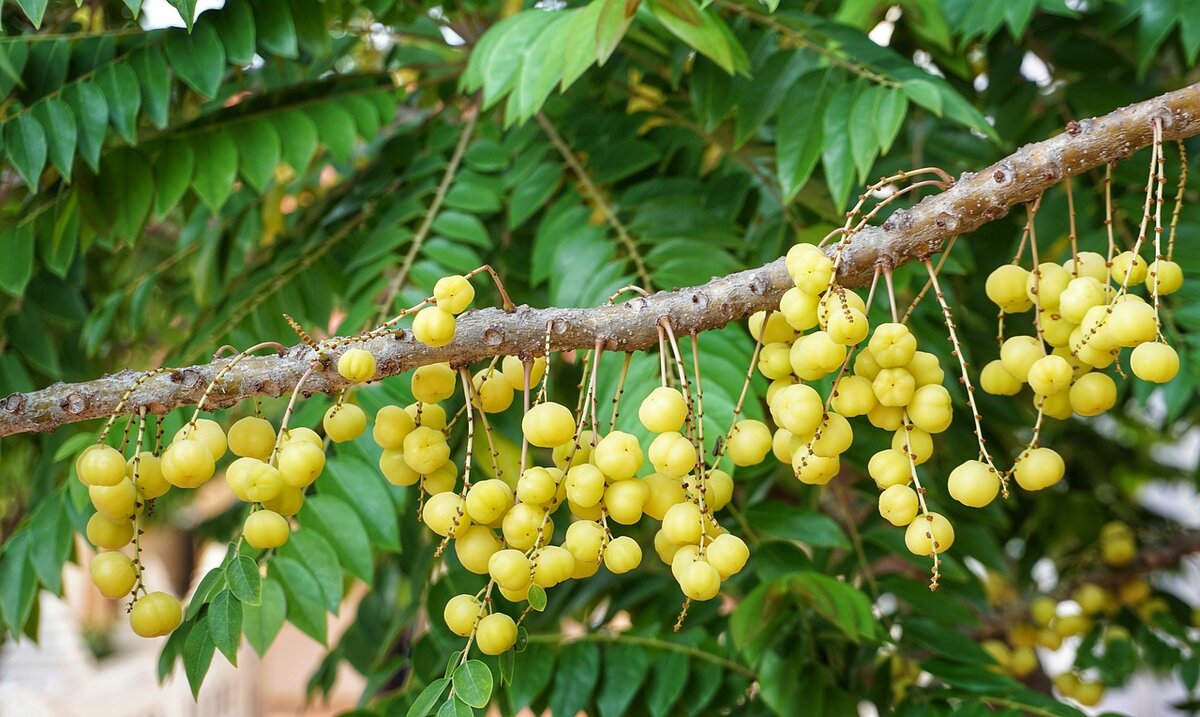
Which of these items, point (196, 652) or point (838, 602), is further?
point (838, 602)

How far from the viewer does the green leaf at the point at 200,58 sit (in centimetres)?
124

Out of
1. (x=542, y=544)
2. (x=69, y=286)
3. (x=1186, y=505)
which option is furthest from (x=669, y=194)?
(x=1186, y=505)

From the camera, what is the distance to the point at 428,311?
67 cm

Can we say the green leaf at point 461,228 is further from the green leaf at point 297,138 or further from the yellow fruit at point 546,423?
the yellow fruit at point 546,423

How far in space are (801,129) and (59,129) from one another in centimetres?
87

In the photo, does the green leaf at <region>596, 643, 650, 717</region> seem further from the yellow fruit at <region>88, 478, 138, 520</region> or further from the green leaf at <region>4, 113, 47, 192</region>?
the green leaf at <region>4, 113, 47, 192</region>

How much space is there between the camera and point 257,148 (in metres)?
1.37

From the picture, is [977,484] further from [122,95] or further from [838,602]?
[122,95]

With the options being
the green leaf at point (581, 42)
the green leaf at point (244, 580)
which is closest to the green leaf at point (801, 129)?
the green leaf at point (581, 42)

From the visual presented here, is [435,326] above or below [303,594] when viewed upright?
above

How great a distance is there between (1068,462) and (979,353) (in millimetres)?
1033

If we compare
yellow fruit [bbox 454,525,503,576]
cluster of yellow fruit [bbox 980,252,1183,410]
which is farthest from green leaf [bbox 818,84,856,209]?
yellow fruit [bbox 454,525,503,576]

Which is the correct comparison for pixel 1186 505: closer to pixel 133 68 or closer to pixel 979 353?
pixel 979 353

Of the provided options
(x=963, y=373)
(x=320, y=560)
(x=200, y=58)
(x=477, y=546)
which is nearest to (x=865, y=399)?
(x=963, y=373)
